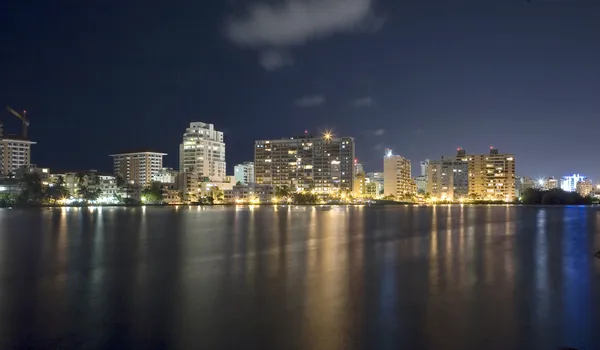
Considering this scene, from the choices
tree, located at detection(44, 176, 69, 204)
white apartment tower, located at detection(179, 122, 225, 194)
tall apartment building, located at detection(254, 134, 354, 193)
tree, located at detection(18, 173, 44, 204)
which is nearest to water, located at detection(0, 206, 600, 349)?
tree, located at detection(18, 173, 44, 204)

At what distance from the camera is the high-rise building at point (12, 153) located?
182 meters

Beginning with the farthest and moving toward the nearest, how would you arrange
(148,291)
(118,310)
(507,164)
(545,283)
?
(507,164)
(545,283)
(148,291)
(118,310)

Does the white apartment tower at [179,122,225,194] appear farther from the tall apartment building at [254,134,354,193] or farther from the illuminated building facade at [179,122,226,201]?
the tall apartment building at [254,134,354,193]

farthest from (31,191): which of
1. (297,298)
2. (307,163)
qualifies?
(297,298)

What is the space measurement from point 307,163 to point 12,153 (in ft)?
378

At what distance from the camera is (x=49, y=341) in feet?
35.5

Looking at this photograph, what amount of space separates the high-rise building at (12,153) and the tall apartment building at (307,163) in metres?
91.6

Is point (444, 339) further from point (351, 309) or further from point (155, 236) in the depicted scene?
point (155, 236)

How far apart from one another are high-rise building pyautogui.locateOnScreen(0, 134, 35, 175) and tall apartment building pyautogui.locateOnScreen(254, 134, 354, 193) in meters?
91.6

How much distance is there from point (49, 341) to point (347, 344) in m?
6.82

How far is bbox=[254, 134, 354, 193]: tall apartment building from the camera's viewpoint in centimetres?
18750

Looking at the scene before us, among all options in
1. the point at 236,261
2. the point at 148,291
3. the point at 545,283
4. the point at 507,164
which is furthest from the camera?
the point at 507,164

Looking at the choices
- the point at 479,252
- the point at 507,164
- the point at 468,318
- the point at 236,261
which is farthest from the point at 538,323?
the point at 507,164

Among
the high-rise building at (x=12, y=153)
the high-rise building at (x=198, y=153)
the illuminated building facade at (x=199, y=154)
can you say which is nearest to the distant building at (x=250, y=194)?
the illuminated building facade at (x=199, y=154)
